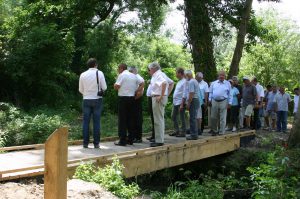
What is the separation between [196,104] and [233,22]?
806 centimetres

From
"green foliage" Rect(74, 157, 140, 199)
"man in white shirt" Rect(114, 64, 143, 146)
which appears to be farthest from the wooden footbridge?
"man in white shirt" Rect(114, 64, 143, 146)

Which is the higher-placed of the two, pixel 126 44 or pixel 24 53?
pixel 126 44

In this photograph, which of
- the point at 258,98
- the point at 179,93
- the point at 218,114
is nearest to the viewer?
the point at 179,93

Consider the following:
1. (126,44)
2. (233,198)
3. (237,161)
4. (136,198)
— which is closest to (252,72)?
(126,44)

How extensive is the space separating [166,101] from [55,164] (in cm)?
703

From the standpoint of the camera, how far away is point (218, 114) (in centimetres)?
1288

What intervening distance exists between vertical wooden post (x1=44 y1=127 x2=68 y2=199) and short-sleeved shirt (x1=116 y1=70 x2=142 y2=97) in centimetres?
689

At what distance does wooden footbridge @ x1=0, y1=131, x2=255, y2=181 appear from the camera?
7196 millimetres

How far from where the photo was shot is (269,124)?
18156mm

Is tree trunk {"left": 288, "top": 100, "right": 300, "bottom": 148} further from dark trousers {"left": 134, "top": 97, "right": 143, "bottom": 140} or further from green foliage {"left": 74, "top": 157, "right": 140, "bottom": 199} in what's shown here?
green foliage {"left": 74, "top": 157, "right": 140, "bottom": 199}

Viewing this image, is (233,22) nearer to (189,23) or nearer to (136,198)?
(189,23)

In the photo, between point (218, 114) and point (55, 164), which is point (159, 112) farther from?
point (55, 164)

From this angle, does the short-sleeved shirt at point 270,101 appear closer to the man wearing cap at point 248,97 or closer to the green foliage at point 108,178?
the man wearing cap at point 248,97

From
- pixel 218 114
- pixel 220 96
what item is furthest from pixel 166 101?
pixel 218 114
